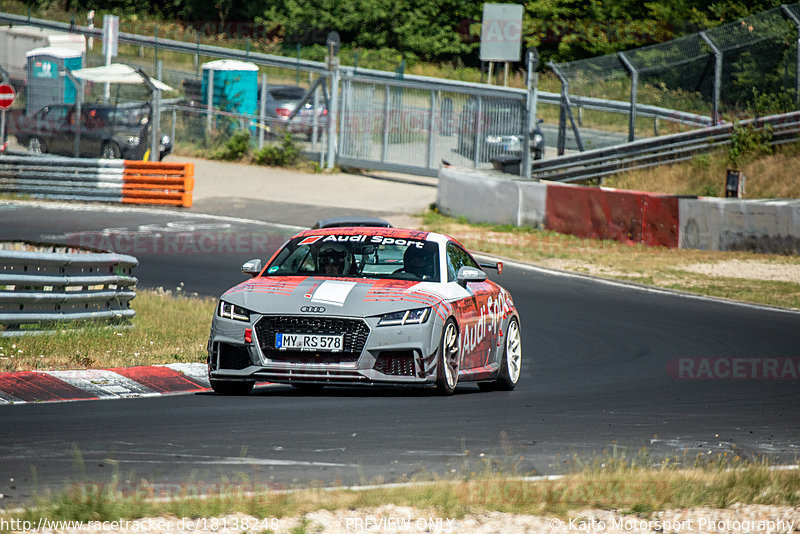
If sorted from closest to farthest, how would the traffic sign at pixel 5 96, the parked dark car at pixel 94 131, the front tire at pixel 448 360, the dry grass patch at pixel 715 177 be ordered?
1. the front tire at pixel 448 360
2. the dry grass patch at pixel 715 177
3. the traffic sign at pixel 5 96
4. the parked dark car at pixel 94 131

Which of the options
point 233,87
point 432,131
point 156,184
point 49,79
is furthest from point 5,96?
point 432,131

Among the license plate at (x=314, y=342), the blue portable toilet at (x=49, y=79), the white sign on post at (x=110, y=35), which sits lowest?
the license plate at (x=314, y=342)

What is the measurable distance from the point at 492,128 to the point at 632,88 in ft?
13.3

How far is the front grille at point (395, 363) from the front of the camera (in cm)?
919

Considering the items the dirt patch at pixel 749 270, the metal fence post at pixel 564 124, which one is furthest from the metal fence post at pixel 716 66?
the dirt patch at pixel 749 270

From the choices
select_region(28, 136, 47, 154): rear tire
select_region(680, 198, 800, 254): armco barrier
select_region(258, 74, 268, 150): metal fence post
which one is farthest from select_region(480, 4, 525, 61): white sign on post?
select_region(680, 198, 800, 254): armco barrier

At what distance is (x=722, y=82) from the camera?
2825 centimetres

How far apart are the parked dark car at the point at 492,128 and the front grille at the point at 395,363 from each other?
20901 mm

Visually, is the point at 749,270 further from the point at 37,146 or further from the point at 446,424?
the point at 37,146

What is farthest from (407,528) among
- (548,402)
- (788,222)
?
(788,222)

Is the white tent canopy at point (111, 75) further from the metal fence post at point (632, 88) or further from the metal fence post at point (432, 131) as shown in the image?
the metal fence post at point (632, 88)

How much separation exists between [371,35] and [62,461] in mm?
53244

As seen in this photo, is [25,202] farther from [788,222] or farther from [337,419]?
[337,419]

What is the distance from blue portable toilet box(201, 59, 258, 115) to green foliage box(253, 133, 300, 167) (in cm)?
226
